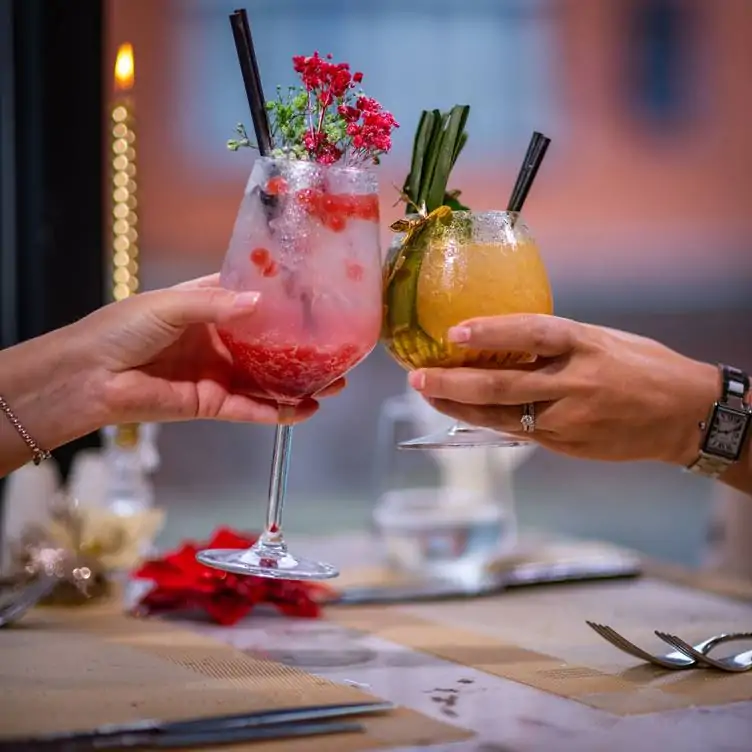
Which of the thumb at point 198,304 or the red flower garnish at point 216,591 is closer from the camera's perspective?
Answer: the thumb at point 198,304

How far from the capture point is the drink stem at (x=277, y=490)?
4.94ft

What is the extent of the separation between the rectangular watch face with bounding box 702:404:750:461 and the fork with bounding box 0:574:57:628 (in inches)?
38.0

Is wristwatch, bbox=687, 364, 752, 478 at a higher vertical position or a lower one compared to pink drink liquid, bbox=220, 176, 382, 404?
lower

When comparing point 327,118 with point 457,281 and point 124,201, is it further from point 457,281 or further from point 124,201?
point 124,201

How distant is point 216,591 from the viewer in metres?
1.67

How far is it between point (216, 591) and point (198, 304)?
451 mm

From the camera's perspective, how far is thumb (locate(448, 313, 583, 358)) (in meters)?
1.45

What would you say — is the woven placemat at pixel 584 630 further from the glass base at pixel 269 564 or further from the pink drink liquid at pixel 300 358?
the pink drink liquid at pixel 300 358

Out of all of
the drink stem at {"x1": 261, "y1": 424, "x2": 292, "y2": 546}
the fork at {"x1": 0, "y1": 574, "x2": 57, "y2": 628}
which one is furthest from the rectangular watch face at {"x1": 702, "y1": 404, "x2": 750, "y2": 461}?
the fork at {"x1": 0, "y1": 574, "x2": 57, "y2": 628}

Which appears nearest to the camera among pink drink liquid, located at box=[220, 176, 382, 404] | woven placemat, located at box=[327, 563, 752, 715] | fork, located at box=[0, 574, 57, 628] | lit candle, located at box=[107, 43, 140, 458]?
woven placemat, located at box=[327, 563, 752, 715]

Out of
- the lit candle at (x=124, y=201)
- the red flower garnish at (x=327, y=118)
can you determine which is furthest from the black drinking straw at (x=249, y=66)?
the lit candle at (x=124, y=201)

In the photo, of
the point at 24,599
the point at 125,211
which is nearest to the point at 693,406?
the point at 24,599

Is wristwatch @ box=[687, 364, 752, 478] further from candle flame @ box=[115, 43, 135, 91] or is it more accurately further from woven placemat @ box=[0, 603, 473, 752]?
candle flame @ box=[115, 43, 135, 91]

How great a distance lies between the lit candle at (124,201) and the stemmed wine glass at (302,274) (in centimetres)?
75
